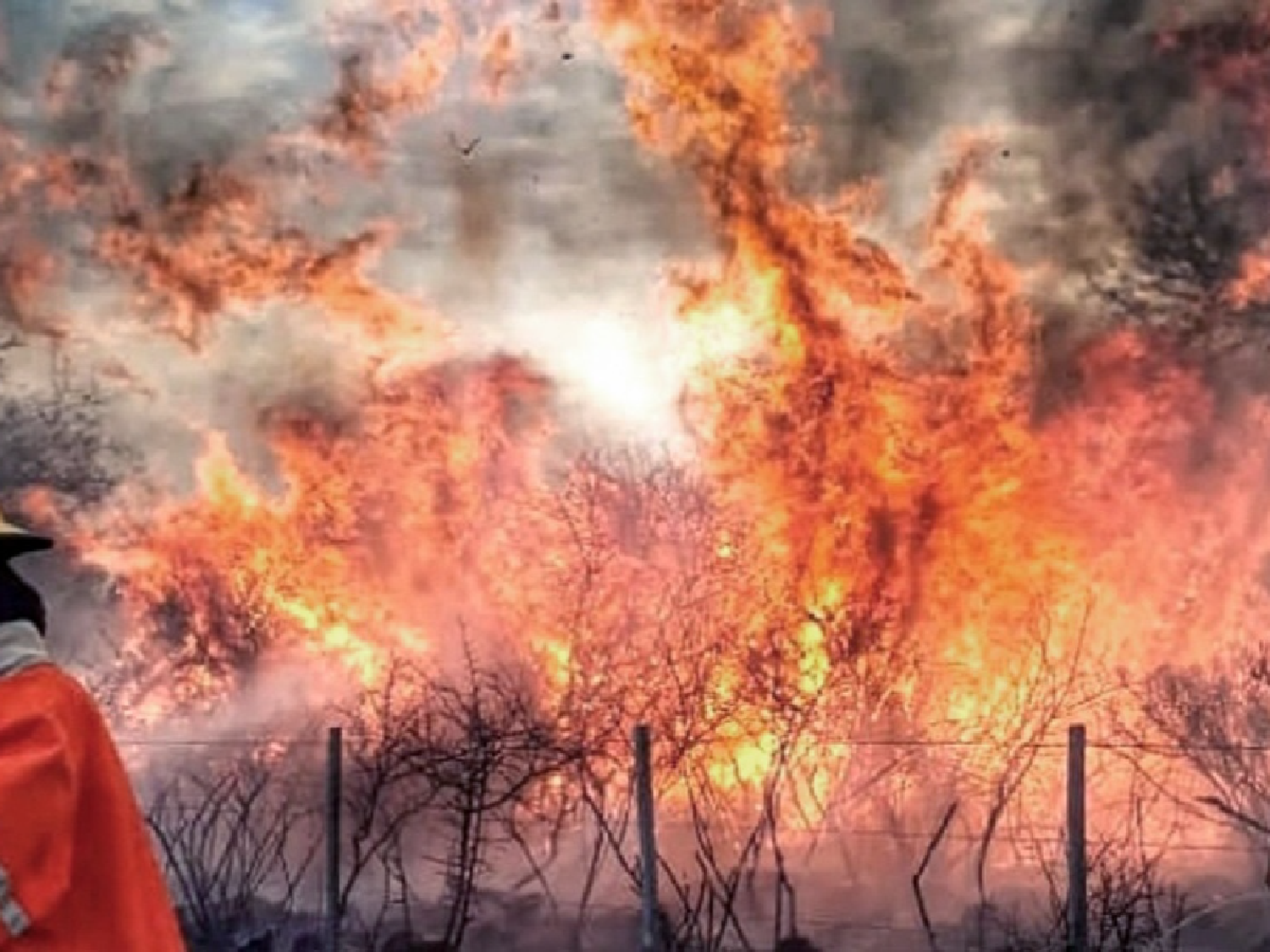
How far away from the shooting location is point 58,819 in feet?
8.10

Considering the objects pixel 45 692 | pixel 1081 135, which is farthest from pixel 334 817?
pixel 45 692

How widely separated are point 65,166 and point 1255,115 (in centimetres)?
613

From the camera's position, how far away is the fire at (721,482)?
8.65 meters

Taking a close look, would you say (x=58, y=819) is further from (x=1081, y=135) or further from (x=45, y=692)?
(x=1081, y=135)

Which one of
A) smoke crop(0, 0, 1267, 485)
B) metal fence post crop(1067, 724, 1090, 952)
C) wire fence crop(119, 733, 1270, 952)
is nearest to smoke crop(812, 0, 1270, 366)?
smoke crop(0, 0, 1267, 485)

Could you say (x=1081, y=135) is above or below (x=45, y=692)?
above

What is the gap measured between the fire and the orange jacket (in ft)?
20.4

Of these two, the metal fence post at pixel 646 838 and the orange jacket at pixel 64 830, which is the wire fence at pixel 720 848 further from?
the orange jacket at pixel 64 830

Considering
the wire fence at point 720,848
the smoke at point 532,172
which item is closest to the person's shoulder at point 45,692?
the wire fence at point 720,848

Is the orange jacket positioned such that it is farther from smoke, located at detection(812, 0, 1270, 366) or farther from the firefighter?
smoke, located at detection(812, 0, 1270, 366)

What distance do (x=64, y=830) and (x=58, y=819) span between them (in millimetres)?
21

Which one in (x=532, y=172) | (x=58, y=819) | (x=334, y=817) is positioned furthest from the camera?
(x=532, y=172)

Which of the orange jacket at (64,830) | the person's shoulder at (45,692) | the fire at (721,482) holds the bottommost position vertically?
the orange jacket at (64,830)

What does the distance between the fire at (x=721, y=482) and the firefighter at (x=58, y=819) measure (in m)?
6.21
